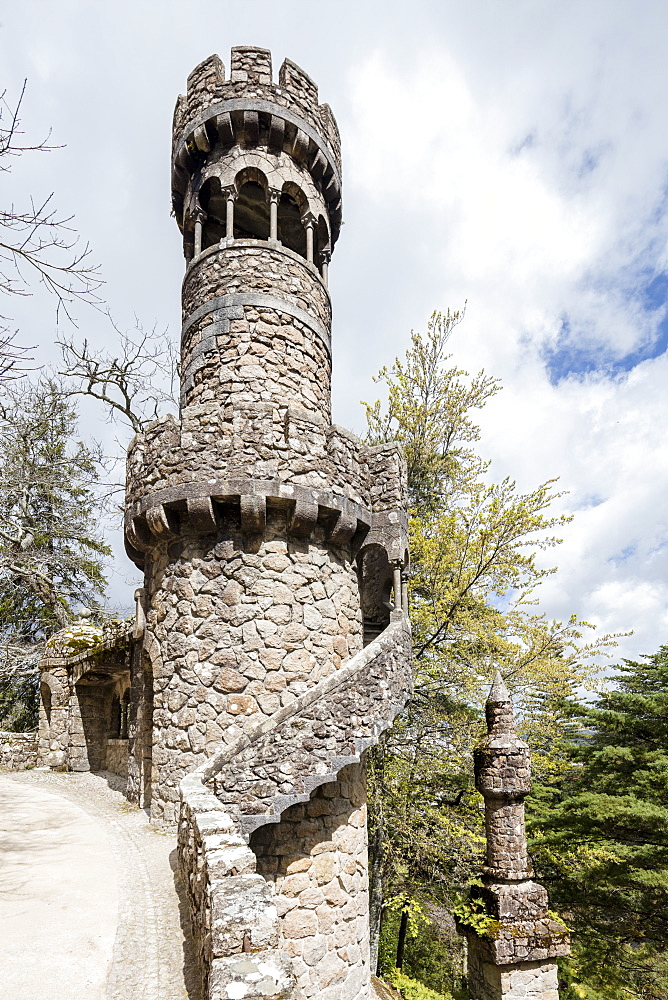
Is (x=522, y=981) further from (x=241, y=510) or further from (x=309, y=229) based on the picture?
(x=309, y=229)

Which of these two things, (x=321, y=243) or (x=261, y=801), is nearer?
(x=261, y=801)

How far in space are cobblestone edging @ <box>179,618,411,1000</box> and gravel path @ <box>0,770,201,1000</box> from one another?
255mm

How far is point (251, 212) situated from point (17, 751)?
510 inches

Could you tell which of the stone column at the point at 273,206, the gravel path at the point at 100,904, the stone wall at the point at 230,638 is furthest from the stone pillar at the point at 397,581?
the stone column at the point at 273,206

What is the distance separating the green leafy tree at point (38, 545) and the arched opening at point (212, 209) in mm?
9093

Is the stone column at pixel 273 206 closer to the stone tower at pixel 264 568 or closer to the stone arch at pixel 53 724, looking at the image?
the stone tower at pixel 264 568

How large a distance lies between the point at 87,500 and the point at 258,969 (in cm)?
1972

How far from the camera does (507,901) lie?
379 inches

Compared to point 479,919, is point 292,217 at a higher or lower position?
higher

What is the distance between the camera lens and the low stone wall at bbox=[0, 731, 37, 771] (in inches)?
536

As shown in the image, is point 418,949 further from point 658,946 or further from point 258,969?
point 258,969

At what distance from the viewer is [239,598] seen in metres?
7.16

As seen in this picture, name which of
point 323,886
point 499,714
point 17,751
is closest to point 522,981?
point 499,714

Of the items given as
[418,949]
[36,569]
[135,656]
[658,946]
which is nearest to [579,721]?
[658,946]
